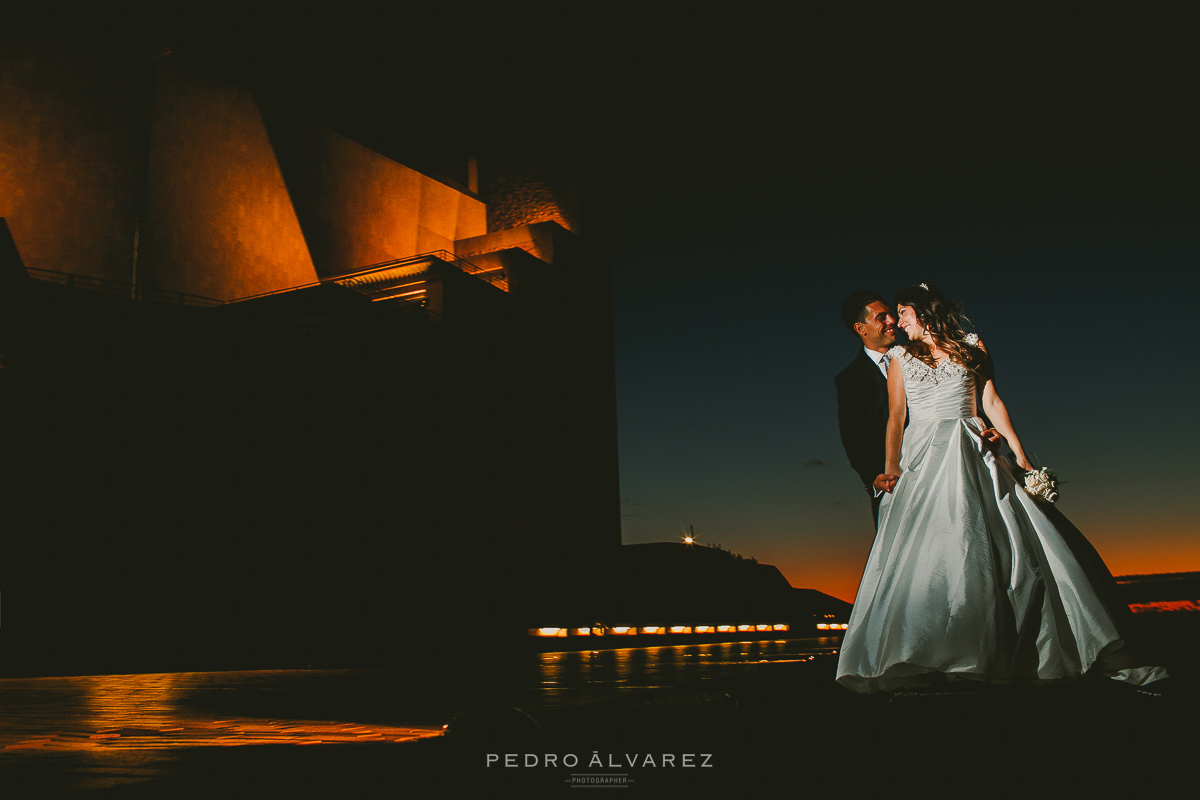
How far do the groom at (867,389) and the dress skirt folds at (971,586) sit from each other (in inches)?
18.4

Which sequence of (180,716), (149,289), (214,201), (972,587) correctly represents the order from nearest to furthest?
(972,587) < (180,716) < (149,289) < (214,201)

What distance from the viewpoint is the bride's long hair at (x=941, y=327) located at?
3775mm

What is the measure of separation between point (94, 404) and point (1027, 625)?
14.7m

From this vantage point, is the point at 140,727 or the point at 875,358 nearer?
the point at 140,727

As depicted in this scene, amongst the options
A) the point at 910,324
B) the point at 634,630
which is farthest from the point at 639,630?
the point at 910,324

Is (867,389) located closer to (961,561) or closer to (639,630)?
(961,561)

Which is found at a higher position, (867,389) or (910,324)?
(910,324)

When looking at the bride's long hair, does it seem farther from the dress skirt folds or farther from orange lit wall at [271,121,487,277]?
orange lit wall at [271,121,487,277]

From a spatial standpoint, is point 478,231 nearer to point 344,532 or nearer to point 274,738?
point 344,532

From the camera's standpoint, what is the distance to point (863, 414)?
4.27m

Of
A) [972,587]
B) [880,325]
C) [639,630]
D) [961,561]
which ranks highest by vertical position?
[880,325]

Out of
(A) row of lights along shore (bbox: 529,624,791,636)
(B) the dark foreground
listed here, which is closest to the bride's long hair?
(B) the dark foreground

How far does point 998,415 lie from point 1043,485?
0.46 m

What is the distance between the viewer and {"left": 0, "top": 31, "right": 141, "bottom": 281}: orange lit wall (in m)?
20.1
